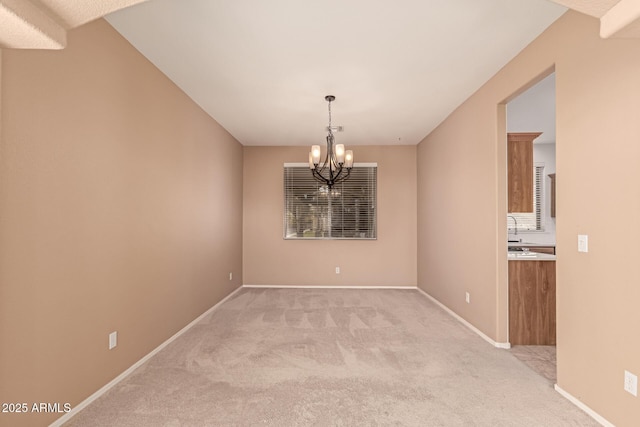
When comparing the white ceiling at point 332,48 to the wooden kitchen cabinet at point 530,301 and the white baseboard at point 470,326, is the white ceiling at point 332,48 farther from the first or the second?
the white baseboard at point 470,326

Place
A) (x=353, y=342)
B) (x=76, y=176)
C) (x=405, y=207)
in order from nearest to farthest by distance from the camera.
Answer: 1. (x=76, y=176)
2. (x=353, y=342)
3. (x=405, y=207)

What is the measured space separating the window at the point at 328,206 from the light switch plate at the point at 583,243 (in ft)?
13.4

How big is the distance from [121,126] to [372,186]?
449cm

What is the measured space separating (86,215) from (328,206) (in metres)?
4.40

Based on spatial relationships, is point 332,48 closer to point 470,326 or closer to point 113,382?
point 113,382

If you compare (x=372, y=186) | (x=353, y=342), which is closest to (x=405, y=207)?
(x=372, y=186)

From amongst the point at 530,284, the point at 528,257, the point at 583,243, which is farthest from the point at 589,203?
the point at 530,284

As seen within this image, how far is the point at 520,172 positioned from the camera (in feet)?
11.1

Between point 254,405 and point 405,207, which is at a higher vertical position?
point 405,207

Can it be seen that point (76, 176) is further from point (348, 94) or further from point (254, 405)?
point (348, 94)

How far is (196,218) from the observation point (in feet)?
13.0

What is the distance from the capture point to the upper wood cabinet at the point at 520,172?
339 cm

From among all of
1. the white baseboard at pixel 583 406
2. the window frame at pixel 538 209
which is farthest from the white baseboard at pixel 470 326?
the window frame at pixel 538 209

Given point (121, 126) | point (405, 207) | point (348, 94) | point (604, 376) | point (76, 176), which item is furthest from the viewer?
point (405, 207)
